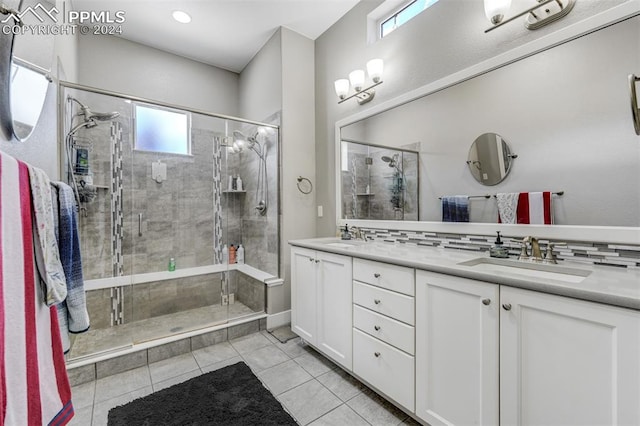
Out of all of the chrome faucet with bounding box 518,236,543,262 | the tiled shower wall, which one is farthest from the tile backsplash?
the tiled shower wall

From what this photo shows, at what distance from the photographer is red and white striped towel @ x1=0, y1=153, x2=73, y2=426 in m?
0.66

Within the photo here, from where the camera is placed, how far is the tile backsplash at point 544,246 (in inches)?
45.6

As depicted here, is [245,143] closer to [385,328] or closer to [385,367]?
[385,328]

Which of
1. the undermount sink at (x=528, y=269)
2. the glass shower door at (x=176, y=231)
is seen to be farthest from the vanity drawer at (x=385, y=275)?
the glass shower door at (x=176, y=231)

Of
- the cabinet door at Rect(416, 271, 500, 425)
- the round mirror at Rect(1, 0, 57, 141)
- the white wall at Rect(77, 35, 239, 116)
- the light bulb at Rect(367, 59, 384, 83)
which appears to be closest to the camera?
the round mirror at Rect(1, 0, 57, 141)

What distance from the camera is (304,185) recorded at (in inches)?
116

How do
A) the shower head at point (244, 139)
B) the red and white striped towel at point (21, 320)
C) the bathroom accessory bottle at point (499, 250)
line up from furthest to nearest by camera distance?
1. the shower head at point (244, 139)
2. the bathroom accessory bottle at point (499, 250)
3. the red and white striped towel at point (21, 320)

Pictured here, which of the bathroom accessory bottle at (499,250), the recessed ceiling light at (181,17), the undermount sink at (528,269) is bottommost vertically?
the undermount sink at (528,269)

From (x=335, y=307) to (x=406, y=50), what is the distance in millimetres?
2031

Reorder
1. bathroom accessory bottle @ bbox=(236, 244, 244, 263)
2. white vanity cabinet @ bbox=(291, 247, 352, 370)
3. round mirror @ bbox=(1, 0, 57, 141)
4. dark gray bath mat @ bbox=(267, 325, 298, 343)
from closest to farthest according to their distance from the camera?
round mirror @ bbox=(1, 0, 57, 141), white vanity cabinet @ bbox=(291, 247, 352, 370), dark gray bath mat @ bbox=(267, 325, 298, 343), bathroom accessory bottle @ bbox=(236, 244, 244, 263)

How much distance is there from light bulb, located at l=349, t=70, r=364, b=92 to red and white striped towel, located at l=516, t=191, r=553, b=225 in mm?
1566

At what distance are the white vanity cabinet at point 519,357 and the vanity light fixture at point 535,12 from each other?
1.40 metres

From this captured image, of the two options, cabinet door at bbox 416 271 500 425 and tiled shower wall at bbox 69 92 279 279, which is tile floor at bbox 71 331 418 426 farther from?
tiled shower wall at bbox 69 92 279 279

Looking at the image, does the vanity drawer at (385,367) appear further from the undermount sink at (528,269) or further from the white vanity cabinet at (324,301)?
the undermount sink at (528,269)
